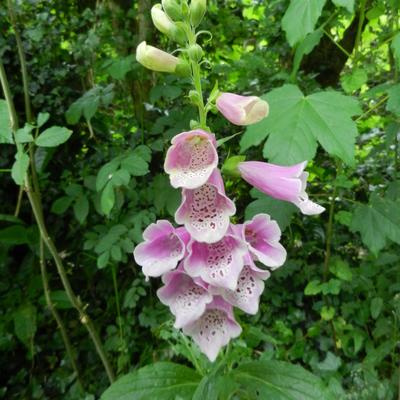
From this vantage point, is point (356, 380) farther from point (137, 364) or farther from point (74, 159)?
point (74, 159)

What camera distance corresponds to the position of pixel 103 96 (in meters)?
1.72

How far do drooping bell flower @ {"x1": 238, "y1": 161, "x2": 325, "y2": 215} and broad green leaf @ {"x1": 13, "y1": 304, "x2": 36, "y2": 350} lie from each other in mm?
1369

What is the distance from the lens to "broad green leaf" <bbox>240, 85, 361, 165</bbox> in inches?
38.5

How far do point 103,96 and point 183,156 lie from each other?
102 centimetres

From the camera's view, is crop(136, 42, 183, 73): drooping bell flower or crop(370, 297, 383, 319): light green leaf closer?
crop(136, 42, 183, 73): drooping bell flower

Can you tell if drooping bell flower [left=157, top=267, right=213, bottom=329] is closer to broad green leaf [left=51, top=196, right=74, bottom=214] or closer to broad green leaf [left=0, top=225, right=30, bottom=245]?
broad green leaf [left=51, top=196, right=74, bottom=214]

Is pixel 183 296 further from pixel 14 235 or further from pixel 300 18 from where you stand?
pixel 14 235

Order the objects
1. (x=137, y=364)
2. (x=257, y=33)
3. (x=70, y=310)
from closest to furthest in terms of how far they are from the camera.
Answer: (x=137, y=364) < (x=70, y=310) < (x=257, y=33)

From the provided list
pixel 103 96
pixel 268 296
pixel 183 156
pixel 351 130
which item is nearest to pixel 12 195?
pixel 103 96

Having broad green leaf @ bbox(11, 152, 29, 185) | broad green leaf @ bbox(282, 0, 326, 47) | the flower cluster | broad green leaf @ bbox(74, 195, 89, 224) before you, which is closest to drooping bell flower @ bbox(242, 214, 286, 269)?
the flower cluster

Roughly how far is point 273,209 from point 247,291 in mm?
460

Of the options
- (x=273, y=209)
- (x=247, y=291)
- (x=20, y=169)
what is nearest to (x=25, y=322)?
(x=20, y=169)

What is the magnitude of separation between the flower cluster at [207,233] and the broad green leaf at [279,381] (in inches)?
8.1

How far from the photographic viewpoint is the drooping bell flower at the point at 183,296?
78 cm
